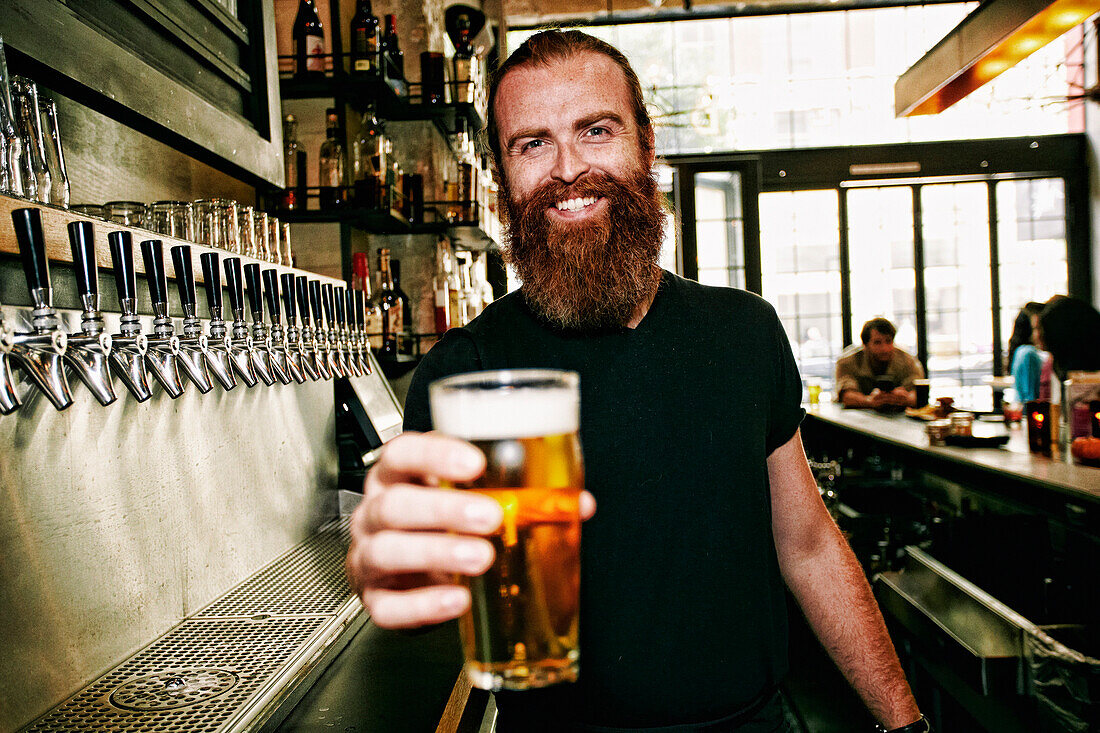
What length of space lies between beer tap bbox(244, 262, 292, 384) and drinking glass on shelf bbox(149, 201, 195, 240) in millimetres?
148

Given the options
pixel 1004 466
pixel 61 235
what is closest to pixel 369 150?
pixel 61 235

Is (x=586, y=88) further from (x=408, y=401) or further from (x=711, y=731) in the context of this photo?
(x=711, y=731)

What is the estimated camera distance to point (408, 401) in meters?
1.16

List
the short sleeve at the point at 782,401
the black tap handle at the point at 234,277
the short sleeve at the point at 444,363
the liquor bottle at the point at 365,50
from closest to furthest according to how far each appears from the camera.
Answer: the short sleeve at the point at 444,363 < the short sleeve at the point at 782,401 < the black tap handle at the point at 234,277 < the liquor bottle at the point at 365,50

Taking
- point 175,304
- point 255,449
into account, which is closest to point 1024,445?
point 255,449

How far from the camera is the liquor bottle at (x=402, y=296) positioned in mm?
3406

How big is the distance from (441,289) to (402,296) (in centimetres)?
17

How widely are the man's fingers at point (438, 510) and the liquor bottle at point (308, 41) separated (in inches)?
101

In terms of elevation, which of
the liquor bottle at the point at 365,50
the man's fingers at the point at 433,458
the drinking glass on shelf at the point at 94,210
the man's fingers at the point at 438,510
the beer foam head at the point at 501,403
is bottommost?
the man's fingers at the point at 438,510

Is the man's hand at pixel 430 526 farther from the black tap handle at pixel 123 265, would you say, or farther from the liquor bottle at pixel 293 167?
the liquor bottle at pixel 293 167

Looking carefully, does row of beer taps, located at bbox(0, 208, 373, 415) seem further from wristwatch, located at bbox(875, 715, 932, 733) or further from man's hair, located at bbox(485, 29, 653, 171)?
wristwatch, located at bbox(875, 715, 932, 733)

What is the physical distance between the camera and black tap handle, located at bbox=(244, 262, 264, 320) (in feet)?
5.21

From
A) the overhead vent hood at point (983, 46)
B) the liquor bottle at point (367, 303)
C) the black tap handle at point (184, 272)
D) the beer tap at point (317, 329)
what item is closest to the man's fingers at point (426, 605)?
the black tap handle at point (184, 272)

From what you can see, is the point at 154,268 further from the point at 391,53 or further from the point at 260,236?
the point at 391,53
